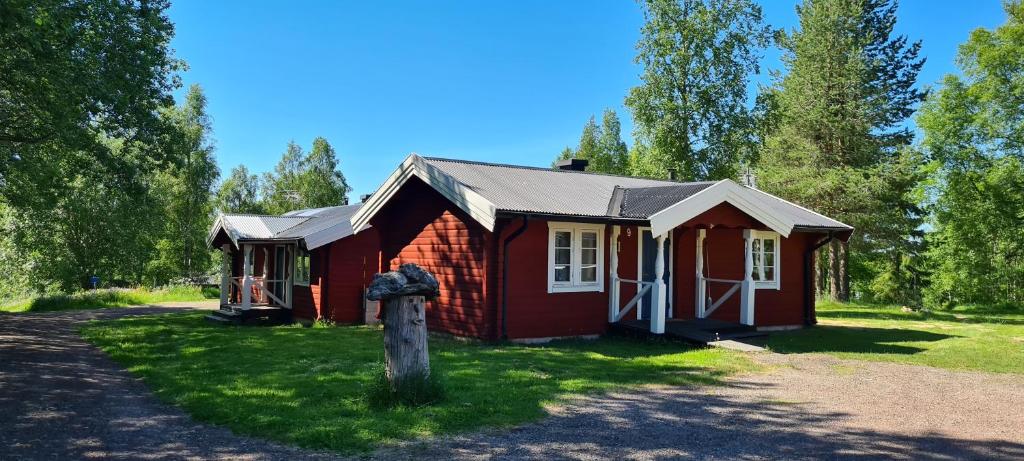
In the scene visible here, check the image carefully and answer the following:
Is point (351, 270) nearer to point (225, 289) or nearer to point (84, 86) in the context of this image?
point (225, 289)

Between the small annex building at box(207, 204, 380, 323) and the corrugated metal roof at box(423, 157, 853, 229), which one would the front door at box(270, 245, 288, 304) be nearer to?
the small annex building at box(207, 204, 380, 323)

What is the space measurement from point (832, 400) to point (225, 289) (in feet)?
60.1

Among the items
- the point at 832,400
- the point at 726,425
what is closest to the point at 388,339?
the point at 726,425

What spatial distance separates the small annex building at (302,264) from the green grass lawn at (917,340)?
1023 centimetres

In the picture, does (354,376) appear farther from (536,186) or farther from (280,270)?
(280,270)

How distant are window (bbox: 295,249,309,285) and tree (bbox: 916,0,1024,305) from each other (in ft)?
76.1

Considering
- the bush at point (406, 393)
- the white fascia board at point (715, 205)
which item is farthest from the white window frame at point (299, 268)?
the bush at point (406, 393)

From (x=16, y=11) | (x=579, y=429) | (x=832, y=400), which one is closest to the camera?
(x=579, y=429)

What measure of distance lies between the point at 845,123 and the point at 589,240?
17149 millimetres

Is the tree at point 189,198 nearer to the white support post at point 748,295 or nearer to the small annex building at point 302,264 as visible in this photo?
the small annex building at point 302,264

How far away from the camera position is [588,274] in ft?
42.1

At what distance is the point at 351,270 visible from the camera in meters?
17.2

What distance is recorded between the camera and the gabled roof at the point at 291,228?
53.1 feet

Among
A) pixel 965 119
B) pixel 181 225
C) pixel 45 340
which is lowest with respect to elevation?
pixel 45 340
